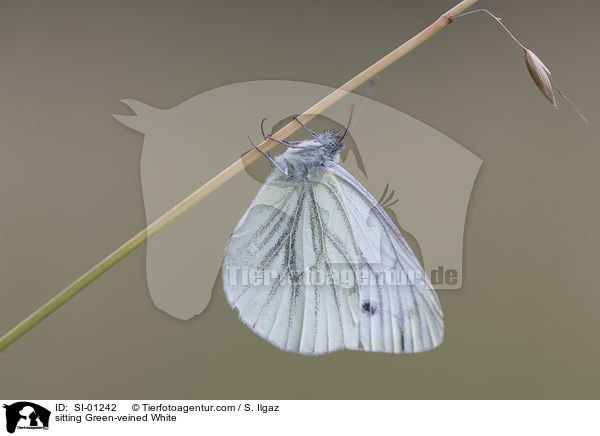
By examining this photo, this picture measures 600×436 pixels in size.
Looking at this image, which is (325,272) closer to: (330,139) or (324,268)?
(324,268)

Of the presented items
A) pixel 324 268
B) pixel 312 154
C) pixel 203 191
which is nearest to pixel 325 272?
pixel 324 268

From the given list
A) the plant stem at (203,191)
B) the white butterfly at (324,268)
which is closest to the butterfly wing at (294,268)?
the white butterfly at (324,268)

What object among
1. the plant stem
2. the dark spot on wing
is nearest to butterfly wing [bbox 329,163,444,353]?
the dark spot on wing

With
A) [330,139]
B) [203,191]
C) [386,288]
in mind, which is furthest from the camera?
[386,288]

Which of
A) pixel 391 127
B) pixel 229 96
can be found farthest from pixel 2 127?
pixel 391 127

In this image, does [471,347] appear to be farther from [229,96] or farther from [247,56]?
[247,56]

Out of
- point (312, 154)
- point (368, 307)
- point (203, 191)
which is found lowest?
point (368, 307)

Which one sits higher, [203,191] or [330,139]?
[330,139]

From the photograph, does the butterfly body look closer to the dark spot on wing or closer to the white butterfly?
the white butterfly
